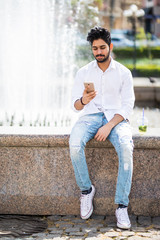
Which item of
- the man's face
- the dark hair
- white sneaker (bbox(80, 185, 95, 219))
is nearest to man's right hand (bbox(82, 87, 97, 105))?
the man's face

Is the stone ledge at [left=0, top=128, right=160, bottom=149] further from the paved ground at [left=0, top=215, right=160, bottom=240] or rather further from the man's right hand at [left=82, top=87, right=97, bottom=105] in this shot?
the paved ground at [left=0, top=215, right=160, bottom=240]

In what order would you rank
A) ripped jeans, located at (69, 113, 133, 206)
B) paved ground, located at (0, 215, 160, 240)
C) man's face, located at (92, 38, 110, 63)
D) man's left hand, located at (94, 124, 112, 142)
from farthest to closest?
man's face, located at (92, 38, 110, 63), man's left hand, located at (94, 124, 112, 142), ripped jeans, located at (69, 113, 133, 206), paved ground, located at (0, 215, 160, 240)

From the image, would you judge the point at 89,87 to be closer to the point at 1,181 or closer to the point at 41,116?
the point at 1,181

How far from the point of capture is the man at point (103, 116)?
130 inches

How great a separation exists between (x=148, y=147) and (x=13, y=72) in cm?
540

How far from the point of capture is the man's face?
3527 millimetres

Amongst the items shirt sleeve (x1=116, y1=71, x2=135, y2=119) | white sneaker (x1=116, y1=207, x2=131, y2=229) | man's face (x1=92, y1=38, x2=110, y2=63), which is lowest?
white sneaker (x1=116, y1=207, x2=131, y2=229)

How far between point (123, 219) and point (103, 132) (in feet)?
2.26

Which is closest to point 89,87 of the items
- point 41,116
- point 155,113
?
point 41,116

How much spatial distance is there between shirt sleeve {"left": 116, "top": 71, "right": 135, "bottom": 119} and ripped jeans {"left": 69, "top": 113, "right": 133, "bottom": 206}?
3.6 inches

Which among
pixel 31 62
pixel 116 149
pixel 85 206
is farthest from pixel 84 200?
pixel 31 62

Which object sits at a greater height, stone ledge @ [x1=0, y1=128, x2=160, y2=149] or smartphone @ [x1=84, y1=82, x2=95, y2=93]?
smartphone @ [x1=84, y1=82, x2=95, y2=93]

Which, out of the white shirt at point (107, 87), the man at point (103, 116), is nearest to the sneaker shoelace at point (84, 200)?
the man at point (103, 116)

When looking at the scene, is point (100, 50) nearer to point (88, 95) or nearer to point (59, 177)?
point (88, 95)
